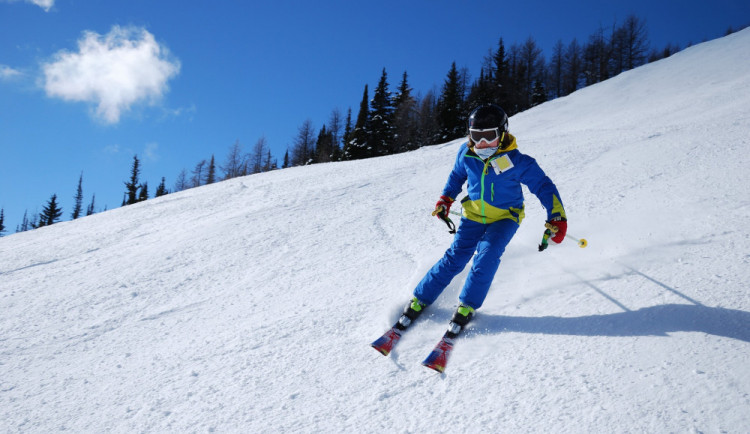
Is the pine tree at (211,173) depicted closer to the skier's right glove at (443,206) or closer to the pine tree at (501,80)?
the pine tree at (501,80)

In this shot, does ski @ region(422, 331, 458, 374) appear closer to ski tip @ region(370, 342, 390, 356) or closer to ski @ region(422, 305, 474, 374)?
ski @ region(422, 305, 474, 374)

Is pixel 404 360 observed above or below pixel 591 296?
below

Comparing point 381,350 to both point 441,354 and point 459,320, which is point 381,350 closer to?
point 441,354

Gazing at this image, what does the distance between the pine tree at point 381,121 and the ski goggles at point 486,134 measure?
1328 inches

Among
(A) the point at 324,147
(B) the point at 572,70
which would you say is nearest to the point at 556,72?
(B) the point at 572,70

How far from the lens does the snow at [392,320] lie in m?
1.98

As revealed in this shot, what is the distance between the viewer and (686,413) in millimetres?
1715

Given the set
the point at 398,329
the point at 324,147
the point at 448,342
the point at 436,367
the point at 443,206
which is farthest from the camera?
the point at 324,147

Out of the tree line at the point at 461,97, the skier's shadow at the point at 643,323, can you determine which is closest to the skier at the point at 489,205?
the skier's shadow at the point at 643,323

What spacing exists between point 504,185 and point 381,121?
35058 mm

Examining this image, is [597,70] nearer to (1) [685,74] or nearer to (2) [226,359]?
(1) [685,74]

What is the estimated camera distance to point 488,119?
2.94 metres

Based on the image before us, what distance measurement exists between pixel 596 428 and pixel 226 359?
88.9 inches

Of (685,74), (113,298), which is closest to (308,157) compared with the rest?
(685,74)
